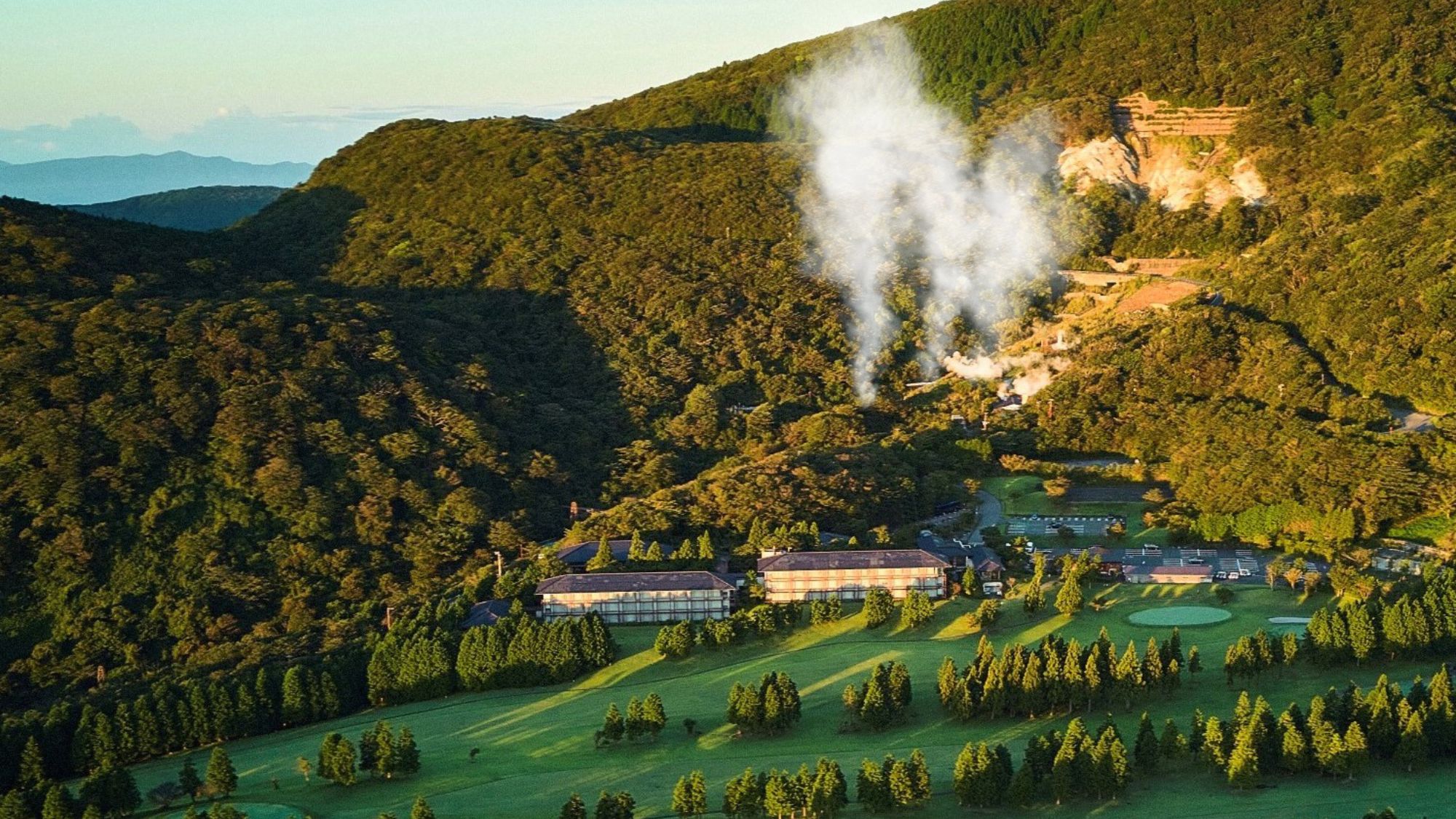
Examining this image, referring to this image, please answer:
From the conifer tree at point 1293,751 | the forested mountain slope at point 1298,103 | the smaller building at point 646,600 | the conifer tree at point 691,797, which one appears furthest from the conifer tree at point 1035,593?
the forested mountain slope at point 1298,103

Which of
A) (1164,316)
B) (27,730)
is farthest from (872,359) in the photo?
(27,730)

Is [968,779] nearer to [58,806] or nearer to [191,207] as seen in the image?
[58,806]

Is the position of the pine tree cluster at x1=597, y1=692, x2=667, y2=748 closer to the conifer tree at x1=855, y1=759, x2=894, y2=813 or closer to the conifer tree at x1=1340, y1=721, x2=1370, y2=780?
the conifer tree at x1=855, y1=759, x2=894, y2=813

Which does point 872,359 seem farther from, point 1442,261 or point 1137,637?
point 1137,637

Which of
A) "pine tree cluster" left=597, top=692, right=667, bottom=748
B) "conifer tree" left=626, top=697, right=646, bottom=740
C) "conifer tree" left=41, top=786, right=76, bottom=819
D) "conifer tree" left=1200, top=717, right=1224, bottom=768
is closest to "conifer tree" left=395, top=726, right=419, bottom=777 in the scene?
"pine tree cluster" left=597, top=692, right=667, bottom=748

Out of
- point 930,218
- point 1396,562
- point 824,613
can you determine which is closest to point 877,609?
point 824,613

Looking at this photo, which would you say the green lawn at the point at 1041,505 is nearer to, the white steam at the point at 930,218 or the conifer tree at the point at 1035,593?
the conifer tree at the point at 1035,593
